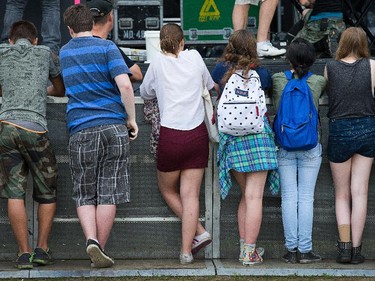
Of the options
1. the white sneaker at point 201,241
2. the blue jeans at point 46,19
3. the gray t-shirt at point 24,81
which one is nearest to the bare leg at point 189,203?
the white sneaker at point 201,241

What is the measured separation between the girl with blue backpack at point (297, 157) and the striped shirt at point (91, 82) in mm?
1112

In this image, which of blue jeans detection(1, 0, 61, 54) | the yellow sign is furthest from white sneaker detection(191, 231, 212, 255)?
the yellow sign

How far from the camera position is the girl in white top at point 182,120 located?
7617mm

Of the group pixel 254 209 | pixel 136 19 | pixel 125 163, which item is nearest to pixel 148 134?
pixel 125 163

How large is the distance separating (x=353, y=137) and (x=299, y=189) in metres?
0.52

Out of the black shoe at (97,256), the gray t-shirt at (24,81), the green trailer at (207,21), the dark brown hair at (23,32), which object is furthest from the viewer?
the green trailer at (207,21)

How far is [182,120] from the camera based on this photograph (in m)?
7.61

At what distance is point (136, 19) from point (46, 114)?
4038mm

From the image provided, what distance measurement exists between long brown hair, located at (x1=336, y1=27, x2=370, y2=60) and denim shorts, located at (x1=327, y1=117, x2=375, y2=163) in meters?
0.47

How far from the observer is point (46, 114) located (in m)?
Result: 7.90

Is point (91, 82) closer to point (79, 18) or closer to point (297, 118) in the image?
point (79, 18)

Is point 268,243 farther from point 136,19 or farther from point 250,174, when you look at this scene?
point 136,19

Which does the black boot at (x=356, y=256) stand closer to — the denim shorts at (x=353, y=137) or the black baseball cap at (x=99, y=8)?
the denim shorts at (x=353, y=137)

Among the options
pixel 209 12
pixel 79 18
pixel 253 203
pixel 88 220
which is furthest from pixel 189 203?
pixel 209 12
